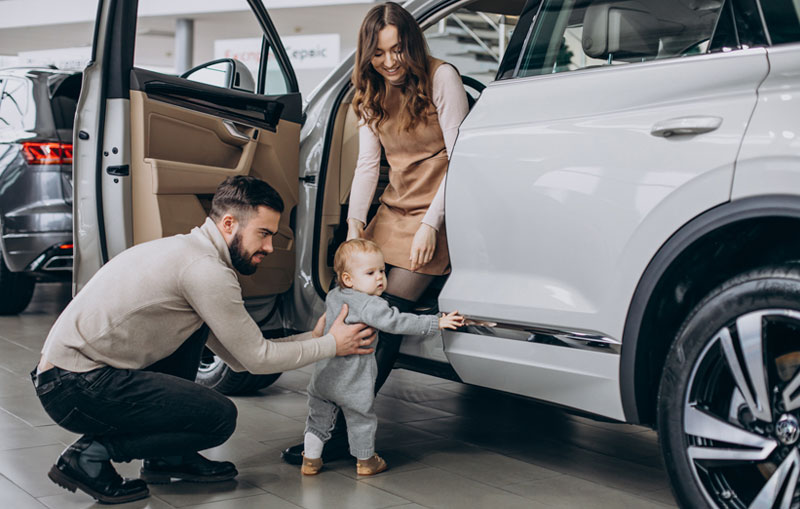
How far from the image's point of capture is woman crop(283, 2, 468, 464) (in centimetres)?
305

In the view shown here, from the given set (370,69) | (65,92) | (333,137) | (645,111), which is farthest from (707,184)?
(65,92)

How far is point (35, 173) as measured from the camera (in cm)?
555

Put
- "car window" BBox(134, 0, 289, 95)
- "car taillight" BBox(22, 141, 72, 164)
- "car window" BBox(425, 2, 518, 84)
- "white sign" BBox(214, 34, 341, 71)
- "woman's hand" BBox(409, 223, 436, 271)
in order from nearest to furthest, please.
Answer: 1. "woman's hand" BBox(409, 223, 436, 271)
2. "car taillight" BBox(22, 141, 72, 164)
3. "car window" BBox(425, 2, 518, 84)
4. "car window" BBox(134, 0, 289, 95)
5. "white sign" BBox(214, 34, 341, 71)

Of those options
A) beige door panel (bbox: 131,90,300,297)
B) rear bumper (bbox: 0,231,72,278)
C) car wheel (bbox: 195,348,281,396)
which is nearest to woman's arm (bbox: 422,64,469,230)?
beige door panel (bbox: 131,90,300,297)

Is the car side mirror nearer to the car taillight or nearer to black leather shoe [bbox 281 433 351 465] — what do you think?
black leather shoe [bbox 281 433 351 465]

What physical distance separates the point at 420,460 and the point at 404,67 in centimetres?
134

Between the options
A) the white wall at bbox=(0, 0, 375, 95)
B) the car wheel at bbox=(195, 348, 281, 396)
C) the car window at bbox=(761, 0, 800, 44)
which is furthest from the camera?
the white wall at bbox=(0, 0, 375, 95)

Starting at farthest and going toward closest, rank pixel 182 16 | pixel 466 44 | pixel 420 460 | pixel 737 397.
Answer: pixel 182 16 < pixel 466 44 < pixel 420 460 < pixel 737 397

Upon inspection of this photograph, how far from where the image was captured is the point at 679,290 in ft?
7.59

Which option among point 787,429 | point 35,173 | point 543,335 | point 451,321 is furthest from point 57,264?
point 787,429

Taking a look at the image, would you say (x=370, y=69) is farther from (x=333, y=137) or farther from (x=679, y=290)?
(x=679, y=290)

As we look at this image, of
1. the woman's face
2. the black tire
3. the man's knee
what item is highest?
the woman's face

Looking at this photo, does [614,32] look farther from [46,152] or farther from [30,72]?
[30,72]

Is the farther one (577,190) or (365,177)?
(365,177)
